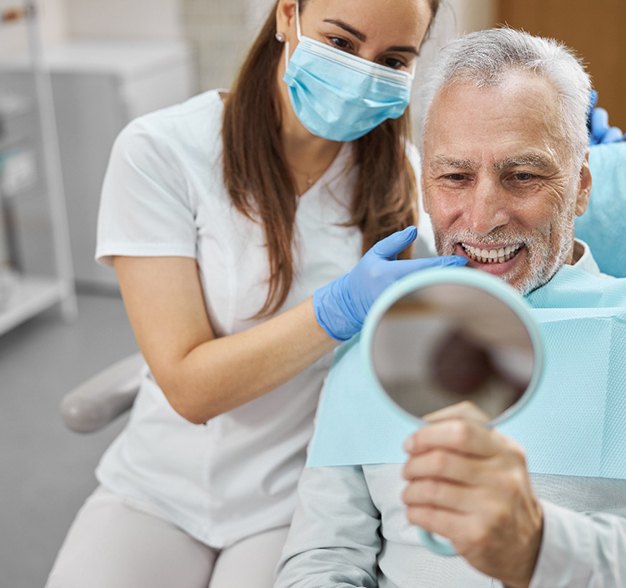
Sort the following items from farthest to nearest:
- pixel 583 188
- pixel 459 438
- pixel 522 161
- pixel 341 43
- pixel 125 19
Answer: pixel 125 19 < pixel 341 43 < pixel 583 188 < pixel 522 161 < pixel 459 438

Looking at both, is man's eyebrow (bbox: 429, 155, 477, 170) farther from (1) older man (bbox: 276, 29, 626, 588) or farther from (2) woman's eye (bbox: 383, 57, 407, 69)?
(2) woman's eye (bbox: 383, 57, 407, 69)

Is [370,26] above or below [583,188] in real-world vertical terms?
above

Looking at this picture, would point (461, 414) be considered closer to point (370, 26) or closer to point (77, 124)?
point (370, 26)

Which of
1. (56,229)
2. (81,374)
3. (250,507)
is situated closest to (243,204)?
(250,507)

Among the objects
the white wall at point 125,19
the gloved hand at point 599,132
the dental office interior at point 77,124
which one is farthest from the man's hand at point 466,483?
the white wall at point 125,19

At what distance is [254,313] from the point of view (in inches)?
61.9

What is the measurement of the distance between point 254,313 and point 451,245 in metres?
0.41

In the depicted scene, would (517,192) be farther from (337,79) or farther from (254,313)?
(254,313)

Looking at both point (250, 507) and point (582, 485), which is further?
point (250, 507)

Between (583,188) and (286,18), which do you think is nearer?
(583,188)

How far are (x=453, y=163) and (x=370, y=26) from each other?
0.30 m

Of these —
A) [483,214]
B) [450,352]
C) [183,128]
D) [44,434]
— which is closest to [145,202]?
[183,128]

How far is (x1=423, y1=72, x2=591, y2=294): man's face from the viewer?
123 centimetres

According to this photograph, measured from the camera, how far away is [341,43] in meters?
1.49
